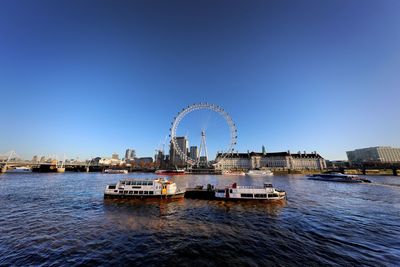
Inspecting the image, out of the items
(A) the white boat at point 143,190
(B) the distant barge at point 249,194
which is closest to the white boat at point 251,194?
(B) the distant barge at point 249,194

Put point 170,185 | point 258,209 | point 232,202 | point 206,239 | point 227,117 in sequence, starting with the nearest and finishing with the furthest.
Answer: point 206,239
point 258,209
point 232,202
point 170,185
point 227,117

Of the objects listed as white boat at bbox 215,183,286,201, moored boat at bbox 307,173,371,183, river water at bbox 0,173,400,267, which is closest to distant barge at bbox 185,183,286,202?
white boat at bbox 215,183,286,201

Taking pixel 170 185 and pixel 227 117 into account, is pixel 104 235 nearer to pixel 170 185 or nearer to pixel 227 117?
pixel 170 185

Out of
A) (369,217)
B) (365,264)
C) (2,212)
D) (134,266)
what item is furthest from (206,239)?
(2,212)

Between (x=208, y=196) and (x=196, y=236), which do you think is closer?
(x=196, y=236)

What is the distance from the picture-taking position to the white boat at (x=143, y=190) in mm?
49219

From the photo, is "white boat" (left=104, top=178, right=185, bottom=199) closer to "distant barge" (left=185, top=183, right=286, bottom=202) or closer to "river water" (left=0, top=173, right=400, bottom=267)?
"river water" (left=0, top=173, right=400, bottom=267)

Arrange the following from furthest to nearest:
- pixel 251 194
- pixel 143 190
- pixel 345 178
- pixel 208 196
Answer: pixel 345 178 → pixel 208 196 → pixel 143 190 → pixel 251 194

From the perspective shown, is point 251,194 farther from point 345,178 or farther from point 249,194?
point 345,178

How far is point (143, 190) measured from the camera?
1955 inches

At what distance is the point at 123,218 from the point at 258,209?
27.9 m

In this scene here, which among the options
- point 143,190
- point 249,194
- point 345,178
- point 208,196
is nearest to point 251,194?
point 249,194

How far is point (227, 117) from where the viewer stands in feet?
454

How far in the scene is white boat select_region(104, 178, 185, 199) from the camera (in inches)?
1938
